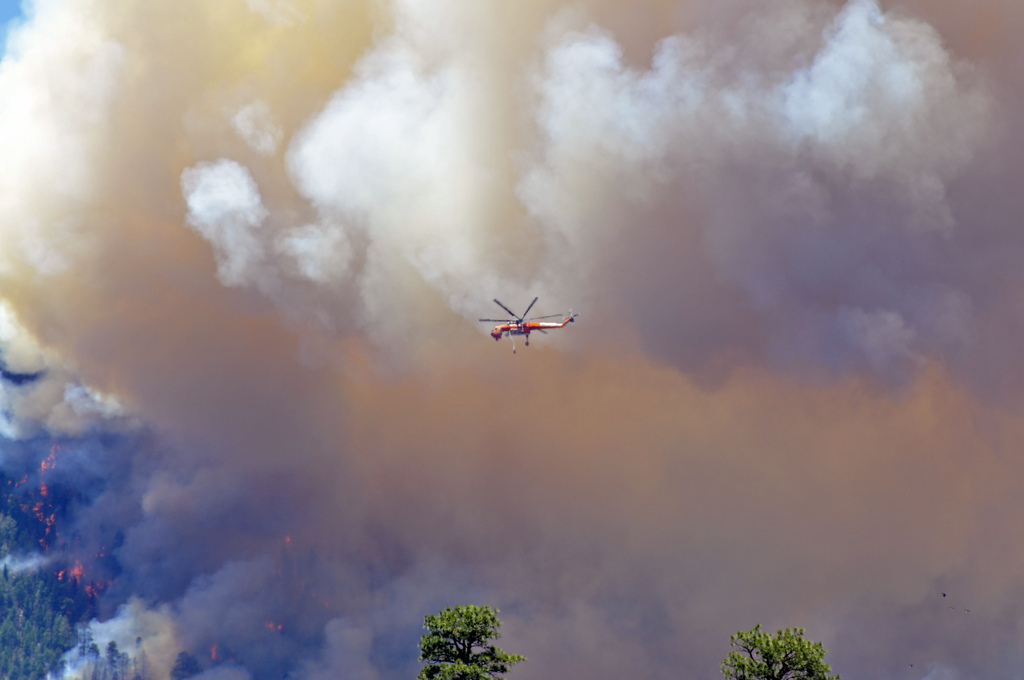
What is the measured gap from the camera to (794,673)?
142m

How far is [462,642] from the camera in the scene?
14438 cm

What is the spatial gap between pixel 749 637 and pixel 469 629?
43431 mm

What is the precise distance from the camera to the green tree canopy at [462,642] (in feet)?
468

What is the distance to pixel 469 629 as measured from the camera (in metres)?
143

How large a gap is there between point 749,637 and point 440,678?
48.0 m

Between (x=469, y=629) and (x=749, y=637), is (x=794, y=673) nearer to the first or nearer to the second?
(x=749, y=637)

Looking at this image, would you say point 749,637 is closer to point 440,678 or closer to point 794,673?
point 794,673

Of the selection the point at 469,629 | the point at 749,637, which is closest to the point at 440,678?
the point at 469,629

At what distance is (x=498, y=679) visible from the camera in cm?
14238

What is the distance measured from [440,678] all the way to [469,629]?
824cm

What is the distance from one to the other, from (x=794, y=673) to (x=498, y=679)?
148ft

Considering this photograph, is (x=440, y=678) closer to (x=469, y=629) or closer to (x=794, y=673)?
(x=469, y=629)

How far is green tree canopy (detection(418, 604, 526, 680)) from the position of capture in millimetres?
142625

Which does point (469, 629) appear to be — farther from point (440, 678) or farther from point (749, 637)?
point (749, 637)
